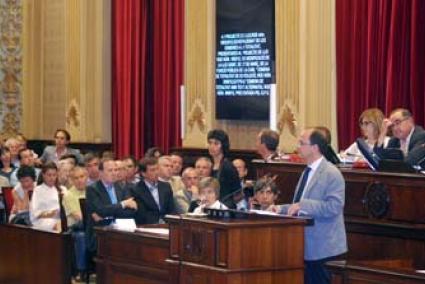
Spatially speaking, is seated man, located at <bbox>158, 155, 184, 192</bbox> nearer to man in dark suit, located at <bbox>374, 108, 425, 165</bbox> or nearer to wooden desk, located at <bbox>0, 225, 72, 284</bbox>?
wooden desk, located at <bbox>0, 225, 72, 284</bbox>

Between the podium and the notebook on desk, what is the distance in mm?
1426

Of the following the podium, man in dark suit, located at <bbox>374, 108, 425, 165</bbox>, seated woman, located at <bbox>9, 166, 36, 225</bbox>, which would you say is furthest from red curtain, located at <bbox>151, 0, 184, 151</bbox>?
the podium

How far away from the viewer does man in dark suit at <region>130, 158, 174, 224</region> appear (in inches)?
402

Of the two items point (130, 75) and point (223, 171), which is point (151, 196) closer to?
point (223, 171)

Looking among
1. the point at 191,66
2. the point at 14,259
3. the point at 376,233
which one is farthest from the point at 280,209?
the point at 191,66

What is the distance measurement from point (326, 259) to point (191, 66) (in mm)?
7595

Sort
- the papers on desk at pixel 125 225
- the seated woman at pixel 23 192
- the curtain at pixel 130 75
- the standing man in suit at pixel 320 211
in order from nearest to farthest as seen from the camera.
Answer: the standing man in suit at pixel 320 211
the papers on desk at pixel 125 225
the seated woman at pixel 23 192
the curtain at pixel 130 75

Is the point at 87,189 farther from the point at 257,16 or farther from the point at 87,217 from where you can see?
the point at 257,16

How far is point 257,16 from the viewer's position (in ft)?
45.6

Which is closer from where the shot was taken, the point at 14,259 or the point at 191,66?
the point at 14,259

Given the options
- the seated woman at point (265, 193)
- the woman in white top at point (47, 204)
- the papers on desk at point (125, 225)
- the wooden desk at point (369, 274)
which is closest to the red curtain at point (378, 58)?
the seated woman at point (265, 193)

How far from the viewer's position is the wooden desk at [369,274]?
6388 millimetres

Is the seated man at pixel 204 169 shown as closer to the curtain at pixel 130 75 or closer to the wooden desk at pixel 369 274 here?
the wooden desk at pixel 369 274

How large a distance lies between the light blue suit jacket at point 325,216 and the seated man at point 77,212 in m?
3.55
